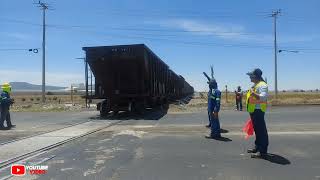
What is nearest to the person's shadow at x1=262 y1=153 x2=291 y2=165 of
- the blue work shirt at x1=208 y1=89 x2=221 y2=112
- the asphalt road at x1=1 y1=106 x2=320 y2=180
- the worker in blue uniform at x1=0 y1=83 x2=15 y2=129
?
the asphalt road at x1=1 y1=106 x2=320 y2=180

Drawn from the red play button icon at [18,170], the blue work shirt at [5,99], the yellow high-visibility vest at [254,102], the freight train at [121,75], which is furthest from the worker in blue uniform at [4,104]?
the yellow high-visibility vest at [254,102]

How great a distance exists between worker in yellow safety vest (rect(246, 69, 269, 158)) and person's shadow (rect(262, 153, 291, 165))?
14 cm

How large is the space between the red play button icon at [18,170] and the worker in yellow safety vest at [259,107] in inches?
178

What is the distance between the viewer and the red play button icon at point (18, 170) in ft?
27.7

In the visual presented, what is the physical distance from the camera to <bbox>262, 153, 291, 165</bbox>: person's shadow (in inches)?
373

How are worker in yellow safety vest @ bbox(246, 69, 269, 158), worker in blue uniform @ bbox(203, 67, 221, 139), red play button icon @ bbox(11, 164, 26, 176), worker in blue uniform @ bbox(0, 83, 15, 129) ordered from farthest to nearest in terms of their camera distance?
1. worker in blue uniform @ bbox(0, 83, 15, 129)
2. worker in blue uniform @ bbox(203, 67, 221, 139)
3. worker in yellow safety vest @ bbox(246, 69, 269, 158)
4. red play button icon @ bbox(11, 164, 26, 176)

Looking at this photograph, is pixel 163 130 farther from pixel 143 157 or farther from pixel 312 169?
pixel 312 169

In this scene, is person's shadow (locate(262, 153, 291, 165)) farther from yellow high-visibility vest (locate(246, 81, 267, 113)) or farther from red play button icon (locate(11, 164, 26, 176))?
red play button icon (locate(11, 164, 26, 176))

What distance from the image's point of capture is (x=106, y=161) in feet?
32.2

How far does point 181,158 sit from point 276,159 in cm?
192

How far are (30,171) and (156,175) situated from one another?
2.29 m

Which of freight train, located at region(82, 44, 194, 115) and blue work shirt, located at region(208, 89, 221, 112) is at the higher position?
freight train, located at region(82, 44, 194, 115)
